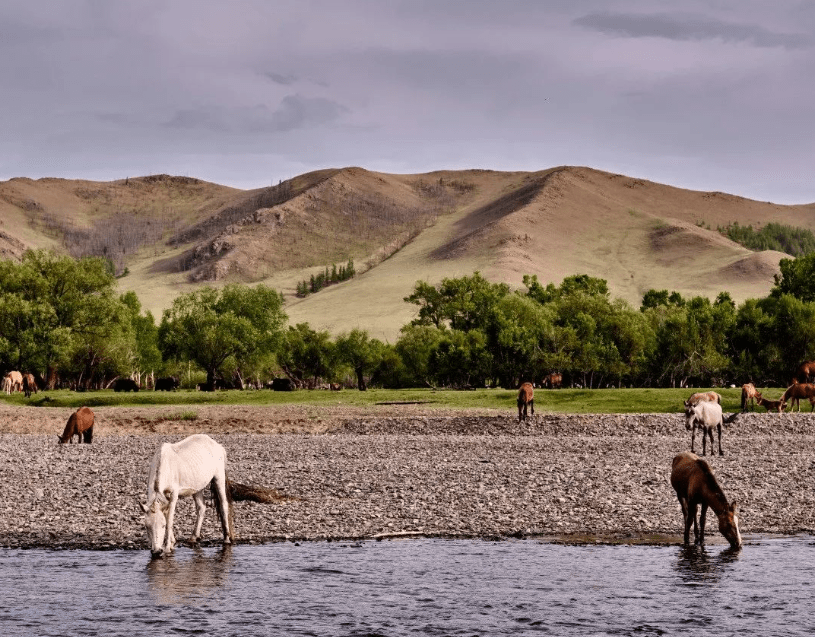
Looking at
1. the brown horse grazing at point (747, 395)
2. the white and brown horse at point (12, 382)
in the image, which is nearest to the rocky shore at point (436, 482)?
the brown horse grazing at point (747, 395)

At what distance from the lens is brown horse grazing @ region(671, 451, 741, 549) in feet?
67.4

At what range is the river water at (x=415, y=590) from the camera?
1545 cm

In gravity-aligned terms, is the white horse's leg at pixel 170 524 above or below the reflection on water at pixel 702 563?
above

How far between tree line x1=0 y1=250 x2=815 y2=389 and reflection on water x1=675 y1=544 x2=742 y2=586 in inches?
2861

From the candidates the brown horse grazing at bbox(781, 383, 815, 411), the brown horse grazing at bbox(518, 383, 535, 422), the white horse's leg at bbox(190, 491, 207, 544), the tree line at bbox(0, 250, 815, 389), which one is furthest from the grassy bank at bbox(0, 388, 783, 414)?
the white horse's leg at bbox(190, 491, 207, 544)

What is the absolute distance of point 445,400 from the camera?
2662 inches

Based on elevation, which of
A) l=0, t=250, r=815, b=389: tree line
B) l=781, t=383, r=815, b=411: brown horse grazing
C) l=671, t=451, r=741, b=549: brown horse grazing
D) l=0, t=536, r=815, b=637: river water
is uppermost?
l=0, t=250, r=815, b=389: tree line

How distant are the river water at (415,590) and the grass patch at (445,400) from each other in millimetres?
39148

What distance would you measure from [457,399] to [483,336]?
38.2 metres

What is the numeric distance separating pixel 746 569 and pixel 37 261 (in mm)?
79643

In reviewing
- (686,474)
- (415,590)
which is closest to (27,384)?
(686,474)

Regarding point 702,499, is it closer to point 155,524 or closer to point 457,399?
point 155,524

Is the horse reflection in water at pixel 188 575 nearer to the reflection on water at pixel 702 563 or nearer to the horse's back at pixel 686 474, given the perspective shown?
the reflection on water at pixel 702 563

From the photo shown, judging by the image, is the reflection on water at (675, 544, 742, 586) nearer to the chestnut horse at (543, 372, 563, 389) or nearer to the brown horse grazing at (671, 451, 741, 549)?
the brown horse grazing at (671, 451, 741, 549)
